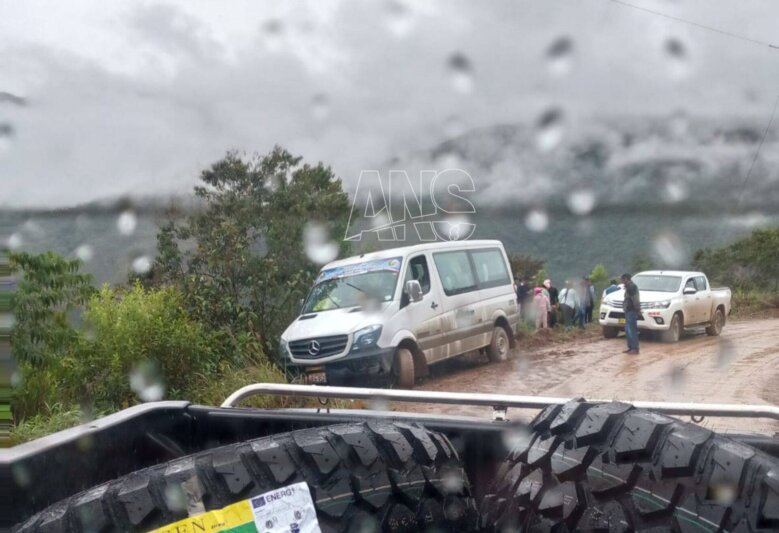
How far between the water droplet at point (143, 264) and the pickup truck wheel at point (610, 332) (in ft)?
7.07

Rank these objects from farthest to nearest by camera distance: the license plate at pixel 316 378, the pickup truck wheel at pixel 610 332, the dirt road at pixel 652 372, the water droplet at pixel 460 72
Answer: the license plate at pixel 316 378 < the water droplet at pixel 460 72 < the pickup truck wheel at pixel 610 332 < the dirt road at pixel 652 372

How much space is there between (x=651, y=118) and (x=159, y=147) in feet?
7.09

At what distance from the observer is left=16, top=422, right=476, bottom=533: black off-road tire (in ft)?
4.47

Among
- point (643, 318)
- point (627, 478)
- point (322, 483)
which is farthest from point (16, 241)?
point (627, 478)

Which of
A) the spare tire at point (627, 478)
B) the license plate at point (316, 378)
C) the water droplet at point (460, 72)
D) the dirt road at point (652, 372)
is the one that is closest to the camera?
the spare tire at point (627, 478)

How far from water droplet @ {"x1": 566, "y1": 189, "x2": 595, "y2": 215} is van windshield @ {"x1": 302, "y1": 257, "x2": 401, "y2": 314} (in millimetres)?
769

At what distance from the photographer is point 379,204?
324 centimetres

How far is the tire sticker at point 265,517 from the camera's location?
1.36 meters

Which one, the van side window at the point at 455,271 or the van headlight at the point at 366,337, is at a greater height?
the van side window at the point at 455,271

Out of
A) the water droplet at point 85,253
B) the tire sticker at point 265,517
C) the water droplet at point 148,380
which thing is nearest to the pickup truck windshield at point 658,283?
the tire sticker at point 265,517

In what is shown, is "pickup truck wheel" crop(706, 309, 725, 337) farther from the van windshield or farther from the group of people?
the van windshield

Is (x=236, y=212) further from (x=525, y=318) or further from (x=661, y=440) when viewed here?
(x=661, y=440)

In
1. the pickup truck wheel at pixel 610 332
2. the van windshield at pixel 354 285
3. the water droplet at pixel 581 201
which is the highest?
the water droplet at pixel 581 201

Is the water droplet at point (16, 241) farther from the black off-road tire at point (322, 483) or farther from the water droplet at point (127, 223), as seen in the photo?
the black off-road tire at point (322, 483)
